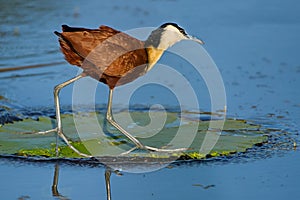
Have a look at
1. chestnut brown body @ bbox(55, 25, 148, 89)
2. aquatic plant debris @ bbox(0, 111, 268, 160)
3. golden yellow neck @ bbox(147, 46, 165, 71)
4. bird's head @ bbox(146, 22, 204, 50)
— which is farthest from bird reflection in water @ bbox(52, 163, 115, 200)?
bird's head @ bbox(146, 22, 204, 50)

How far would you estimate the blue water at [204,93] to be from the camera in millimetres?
4922

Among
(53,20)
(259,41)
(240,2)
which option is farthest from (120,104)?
(240,2)

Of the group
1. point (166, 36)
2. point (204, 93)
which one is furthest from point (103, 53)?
point (204, 93)

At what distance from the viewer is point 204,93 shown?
7.39 meters

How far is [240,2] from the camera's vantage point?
11.3 metres

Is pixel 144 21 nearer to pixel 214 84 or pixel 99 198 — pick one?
pixel 214 84

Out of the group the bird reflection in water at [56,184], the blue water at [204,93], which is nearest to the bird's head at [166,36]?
the blue water at [204,93]

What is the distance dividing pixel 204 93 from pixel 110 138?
68.1 inches

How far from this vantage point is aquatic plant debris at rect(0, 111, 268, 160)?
5527mm

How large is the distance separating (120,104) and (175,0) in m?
4.95

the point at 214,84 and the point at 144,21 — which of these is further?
the point at 144,21

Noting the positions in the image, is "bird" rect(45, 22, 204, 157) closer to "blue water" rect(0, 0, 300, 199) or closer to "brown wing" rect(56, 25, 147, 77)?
"brown wing" rect(56, 25, 147, 77)

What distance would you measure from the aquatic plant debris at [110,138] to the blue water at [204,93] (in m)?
0.15

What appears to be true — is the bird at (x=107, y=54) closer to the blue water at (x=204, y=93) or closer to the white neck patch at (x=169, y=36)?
the white neck patch at (x=169, y=36)
